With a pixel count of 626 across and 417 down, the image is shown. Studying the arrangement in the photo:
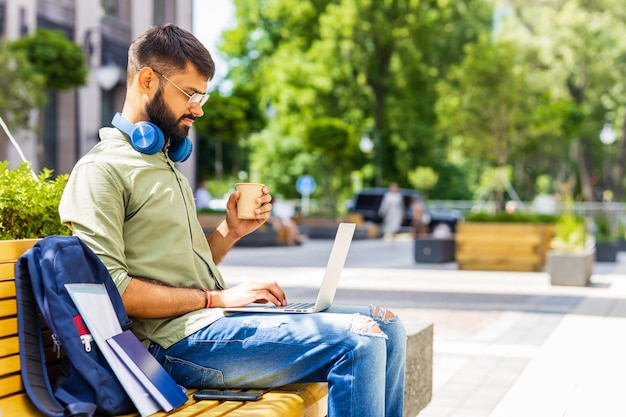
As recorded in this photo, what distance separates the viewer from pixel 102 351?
259 centimetres

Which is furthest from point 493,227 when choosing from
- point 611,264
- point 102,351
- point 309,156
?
point 309,156

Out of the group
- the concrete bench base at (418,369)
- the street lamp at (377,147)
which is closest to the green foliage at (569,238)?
the concrete bench base at (418,369)

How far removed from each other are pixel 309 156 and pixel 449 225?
1221cm

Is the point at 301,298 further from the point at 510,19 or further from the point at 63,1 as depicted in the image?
the point at 510,19

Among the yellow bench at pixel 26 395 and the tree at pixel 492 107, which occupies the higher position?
the tree at pixel 492 107

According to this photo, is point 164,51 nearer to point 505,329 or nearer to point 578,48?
point 505,329

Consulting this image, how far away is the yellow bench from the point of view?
2514 mm

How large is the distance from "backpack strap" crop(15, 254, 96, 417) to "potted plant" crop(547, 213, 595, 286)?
10880 mm

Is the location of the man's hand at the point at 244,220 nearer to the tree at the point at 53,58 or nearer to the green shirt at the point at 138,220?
the green shirt at the point at 138,220

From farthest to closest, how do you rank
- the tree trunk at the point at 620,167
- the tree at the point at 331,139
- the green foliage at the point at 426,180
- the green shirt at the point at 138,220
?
the green foliage at the point at 426,180, the tree trunk at the point at 620,167, the tree at the point at 331,139, the green shirt at the point at 138,220

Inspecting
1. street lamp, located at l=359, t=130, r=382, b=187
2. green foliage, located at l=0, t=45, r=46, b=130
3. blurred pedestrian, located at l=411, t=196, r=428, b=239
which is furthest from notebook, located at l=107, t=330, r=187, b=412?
street lamp, located at l=359, t=130, r=382, b=187

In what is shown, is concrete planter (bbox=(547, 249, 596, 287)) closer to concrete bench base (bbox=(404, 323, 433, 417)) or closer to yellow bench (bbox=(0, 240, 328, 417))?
concrete bench base (bbox=(404, 323, 433, 417))

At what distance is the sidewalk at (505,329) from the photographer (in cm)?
538

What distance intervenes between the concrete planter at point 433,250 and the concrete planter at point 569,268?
14.8 ft
